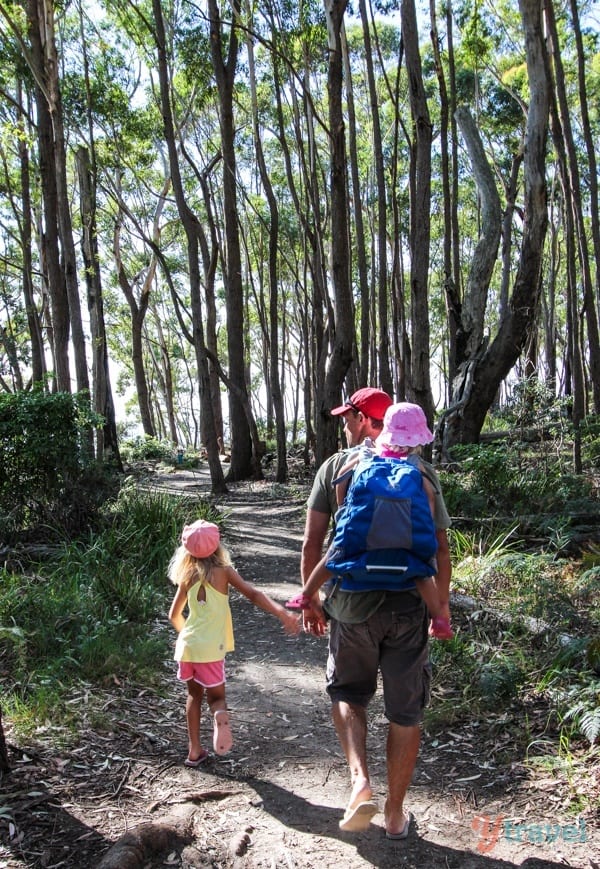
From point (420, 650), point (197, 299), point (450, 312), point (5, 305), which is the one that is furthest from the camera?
point (5, 305)

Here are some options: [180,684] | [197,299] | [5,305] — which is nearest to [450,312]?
[197,299]

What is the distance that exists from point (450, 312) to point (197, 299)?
4396 millimetres

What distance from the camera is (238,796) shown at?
3.26m

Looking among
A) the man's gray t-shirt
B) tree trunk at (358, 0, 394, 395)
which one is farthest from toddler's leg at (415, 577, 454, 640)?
tree trunk at (358, 0, 394, 395)

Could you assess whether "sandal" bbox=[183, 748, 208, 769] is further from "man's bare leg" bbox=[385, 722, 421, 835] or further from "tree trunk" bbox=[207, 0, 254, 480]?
"tree trunk" bbox=[207, 0, 254, 480]

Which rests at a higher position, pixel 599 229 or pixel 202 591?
pixel 599 229

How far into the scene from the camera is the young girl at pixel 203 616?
11.2ft

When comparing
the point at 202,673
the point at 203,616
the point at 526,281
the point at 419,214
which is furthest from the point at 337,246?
the point at 202,673

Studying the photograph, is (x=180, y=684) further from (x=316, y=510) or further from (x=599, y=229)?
(x=599, y=229)

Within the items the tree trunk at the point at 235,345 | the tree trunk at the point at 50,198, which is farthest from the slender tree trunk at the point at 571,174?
the tree trunk at the point at 50,198

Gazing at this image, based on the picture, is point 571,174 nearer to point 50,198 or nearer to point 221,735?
point 50,198

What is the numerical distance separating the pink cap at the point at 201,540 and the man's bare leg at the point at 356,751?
986 mm

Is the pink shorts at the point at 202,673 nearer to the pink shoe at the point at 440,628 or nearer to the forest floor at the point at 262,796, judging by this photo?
the forest floor at the point at 262,796

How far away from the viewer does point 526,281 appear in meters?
10.9
